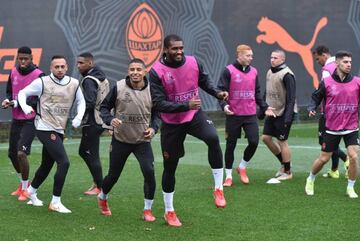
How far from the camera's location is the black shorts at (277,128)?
35.3ft

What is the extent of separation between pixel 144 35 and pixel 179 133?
424 inches

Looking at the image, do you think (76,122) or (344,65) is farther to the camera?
(344,65)

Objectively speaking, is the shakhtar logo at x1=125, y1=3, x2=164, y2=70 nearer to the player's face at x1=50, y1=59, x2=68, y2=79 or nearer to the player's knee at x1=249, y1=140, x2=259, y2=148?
the player's knee at x1=249, y1=140, x2=259, y2=148

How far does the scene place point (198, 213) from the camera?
8.30 metres

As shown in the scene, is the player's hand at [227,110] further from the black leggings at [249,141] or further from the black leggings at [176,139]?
the black leggings at [176,139]

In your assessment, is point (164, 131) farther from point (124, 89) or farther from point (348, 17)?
point (348, 17)

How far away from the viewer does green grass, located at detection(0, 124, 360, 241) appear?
719cm

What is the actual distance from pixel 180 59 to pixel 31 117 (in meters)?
2.65

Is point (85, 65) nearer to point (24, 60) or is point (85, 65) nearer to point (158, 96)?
point (24, 60)

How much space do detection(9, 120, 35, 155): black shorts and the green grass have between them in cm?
71

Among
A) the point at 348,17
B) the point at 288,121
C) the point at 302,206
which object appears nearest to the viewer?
the point at 302,206

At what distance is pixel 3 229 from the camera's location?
7.46 metres

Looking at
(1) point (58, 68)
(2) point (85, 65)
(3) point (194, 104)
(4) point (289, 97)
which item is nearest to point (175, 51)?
(3) point (194, 104)

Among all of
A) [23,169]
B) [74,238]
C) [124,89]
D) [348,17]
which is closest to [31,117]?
[23,169]
